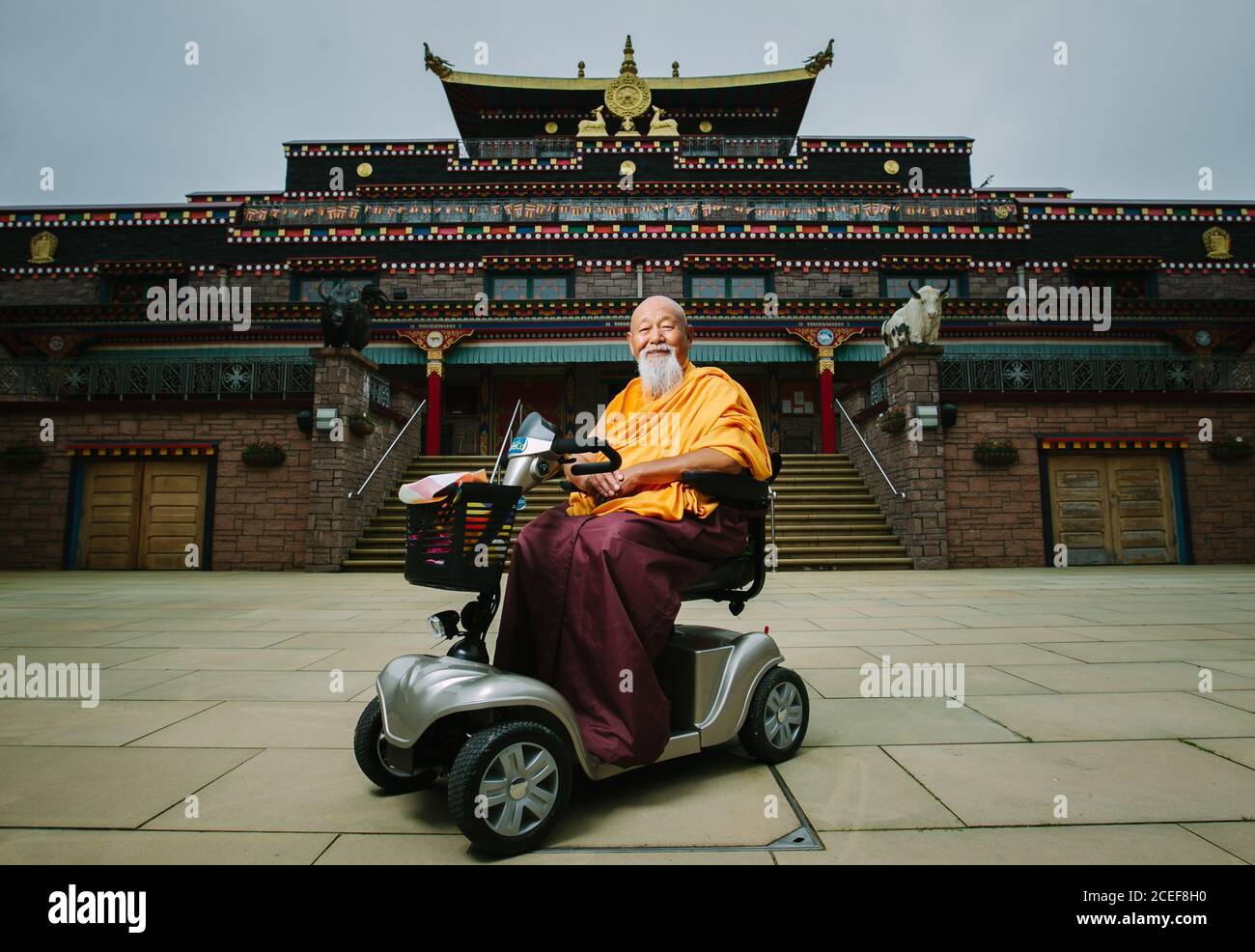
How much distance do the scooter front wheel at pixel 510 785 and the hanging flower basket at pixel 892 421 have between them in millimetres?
10574

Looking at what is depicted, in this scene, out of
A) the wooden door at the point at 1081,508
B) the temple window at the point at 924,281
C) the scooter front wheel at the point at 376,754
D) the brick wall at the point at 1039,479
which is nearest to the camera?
the scooter front wheel at the point at 376,754

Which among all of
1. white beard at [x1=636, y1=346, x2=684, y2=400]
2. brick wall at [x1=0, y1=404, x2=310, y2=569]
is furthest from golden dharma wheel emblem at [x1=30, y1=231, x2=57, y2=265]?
white beard at [x1=636, y1=346, x2=684, y2=400]

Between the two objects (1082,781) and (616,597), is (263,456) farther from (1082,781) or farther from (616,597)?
(1082,781)

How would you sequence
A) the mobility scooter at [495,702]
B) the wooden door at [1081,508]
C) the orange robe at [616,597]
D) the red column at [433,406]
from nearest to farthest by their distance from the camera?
the mobility scooter at [495,702], the orange robe at [616,597], the wooden door at [1081,508], the red column at [433,406]

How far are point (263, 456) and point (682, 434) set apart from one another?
35.2 feet

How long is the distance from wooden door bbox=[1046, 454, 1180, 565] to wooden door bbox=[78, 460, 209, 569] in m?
14.6

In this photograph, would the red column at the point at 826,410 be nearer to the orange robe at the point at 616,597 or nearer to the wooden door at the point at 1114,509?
the wooden door at the point at 1114,509

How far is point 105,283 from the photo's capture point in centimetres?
1997

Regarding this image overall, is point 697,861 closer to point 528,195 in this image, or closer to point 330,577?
point 330,577

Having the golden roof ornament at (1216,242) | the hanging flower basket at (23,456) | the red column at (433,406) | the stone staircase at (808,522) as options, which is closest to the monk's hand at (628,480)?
the stone staircase at (808,522)

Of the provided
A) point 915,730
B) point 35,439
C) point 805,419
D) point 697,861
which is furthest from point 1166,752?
point 805,419

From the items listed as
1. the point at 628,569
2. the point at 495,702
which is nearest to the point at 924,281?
the point at 628,569

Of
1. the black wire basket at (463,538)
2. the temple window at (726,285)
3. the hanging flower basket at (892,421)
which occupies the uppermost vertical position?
the temple window at (726,285)

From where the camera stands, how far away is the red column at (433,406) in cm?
1581
